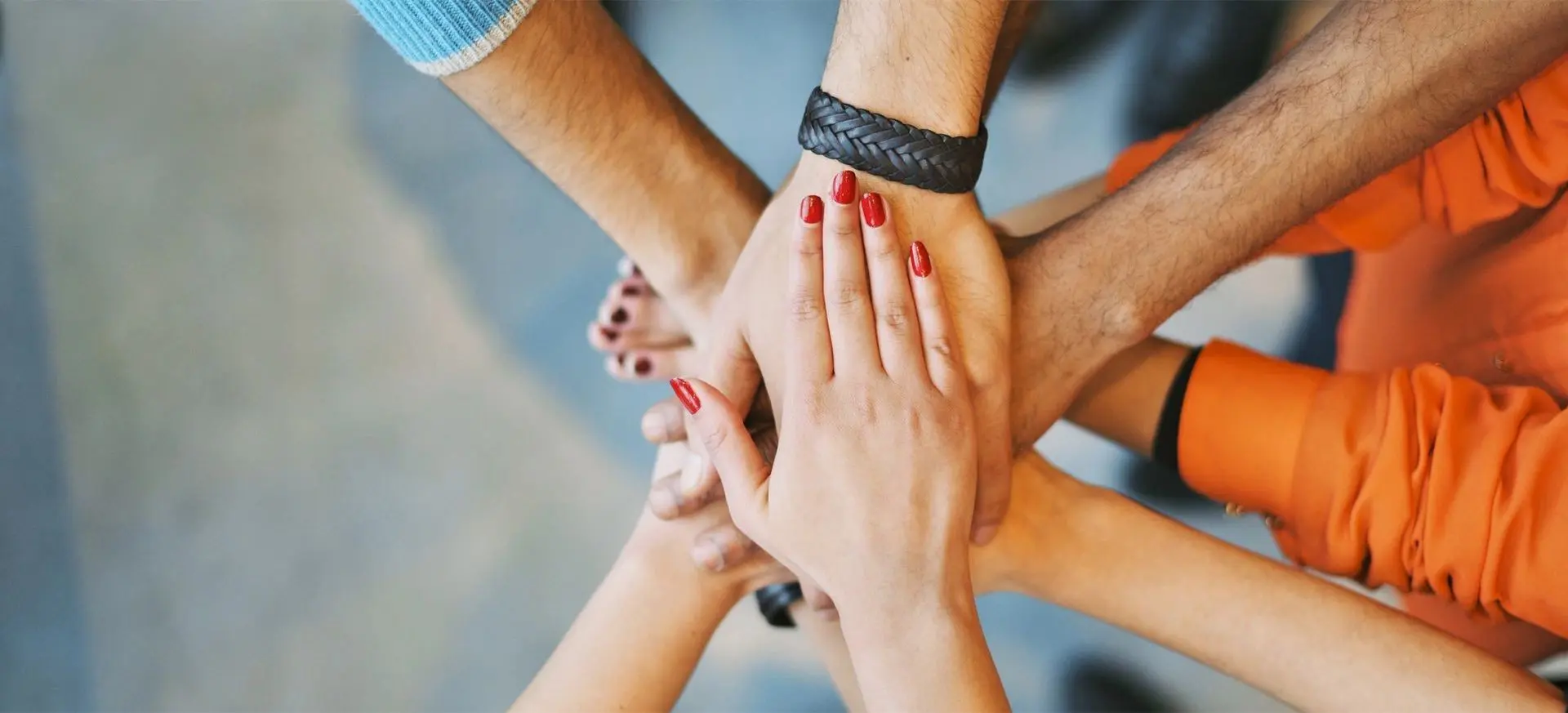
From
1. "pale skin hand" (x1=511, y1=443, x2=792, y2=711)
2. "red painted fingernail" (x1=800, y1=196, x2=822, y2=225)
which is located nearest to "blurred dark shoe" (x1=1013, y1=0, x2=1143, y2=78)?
"red painted fingernail" (x1=800, y1=196, x2=822, y2=225)

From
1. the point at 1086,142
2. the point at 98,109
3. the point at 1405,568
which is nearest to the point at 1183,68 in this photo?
the point at 1086,142

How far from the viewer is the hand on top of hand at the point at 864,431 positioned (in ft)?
2.44

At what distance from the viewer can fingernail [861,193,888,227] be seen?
761mm

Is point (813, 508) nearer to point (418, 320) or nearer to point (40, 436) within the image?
point (418, 320)

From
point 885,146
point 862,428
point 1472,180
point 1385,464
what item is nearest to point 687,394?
point 862,428

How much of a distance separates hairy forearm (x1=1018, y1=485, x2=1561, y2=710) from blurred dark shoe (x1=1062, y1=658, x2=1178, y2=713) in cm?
37

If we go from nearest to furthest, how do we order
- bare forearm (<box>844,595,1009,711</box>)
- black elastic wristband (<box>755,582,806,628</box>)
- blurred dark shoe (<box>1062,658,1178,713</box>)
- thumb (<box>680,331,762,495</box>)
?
bare forearm (<box>844,595,1009,711</box>) < thumb (<box>680,331,762,495</box>) < black elastic wristband (<box>755,582,806,628</box>) < blurred dark shoe (<box>1062,658,1178,713</box>)

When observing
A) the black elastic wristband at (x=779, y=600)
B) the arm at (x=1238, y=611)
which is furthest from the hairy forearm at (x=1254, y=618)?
the black elastic wristband at (x=779, y=600)

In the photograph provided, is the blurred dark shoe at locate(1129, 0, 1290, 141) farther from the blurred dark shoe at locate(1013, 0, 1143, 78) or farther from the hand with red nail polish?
the hand with red nail polish

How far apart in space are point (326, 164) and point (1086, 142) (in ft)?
3.35

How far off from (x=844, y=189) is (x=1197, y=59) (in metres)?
0.78

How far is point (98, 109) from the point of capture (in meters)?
1.37

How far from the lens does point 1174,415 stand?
0.92m

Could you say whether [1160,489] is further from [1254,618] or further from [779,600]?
[779,600]
